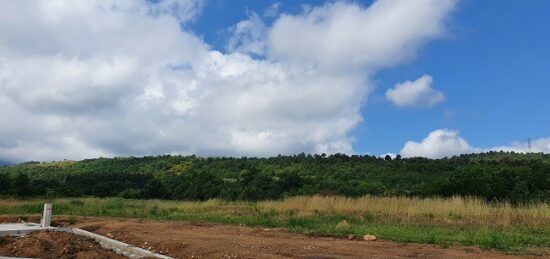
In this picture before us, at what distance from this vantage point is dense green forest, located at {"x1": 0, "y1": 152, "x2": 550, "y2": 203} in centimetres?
2897

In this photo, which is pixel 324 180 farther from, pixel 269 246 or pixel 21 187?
pixel 269 246

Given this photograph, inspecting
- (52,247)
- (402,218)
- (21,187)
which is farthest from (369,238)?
(21,187)

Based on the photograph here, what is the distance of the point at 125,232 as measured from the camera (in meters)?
14.0

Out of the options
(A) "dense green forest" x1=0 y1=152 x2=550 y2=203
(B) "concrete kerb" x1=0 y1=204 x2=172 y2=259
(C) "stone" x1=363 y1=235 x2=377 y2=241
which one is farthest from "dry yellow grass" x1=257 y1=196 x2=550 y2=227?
(B) "concrete kerb" x1=0 y1=204 x2=172 y2=259

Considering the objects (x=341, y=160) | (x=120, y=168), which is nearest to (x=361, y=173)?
(x=341, y=160)

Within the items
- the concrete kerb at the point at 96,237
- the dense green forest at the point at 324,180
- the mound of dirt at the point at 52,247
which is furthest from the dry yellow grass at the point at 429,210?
the mound of dirt at the point at 52,247

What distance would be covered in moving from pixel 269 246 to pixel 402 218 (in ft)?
31.1

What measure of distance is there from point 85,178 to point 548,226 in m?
50.5

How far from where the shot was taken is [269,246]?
10531 mm

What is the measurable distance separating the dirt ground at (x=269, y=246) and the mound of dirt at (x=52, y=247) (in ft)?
2.83

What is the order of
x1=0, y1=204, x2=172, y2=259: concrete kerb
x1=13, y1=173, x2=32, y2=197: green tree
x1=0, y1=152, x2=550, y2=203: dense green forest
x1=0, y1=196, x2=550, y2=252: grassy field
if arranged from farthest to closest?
x1=13, y1=173, x2=32, y2=197: green tree < x1=0, y1=152, x2=550, y2=203: dense green forest < x1=0, y1=196, x2=550, y2=252: grassy field < x1=0, y1=204, x2=172, y2=259: concrete kerb

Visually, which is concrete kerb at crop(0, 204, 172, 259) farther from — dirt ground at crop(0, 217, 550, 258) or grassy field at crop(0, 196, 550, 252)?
grassy field at crop(0, 196, 550, 252)

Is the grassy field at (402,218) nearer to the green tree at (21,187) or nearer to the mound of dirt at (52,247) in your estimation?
the mound of dirt at (52,247)

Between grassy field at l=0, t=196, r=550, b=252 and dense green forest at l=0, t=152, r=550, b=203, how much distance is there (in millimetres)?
7155
